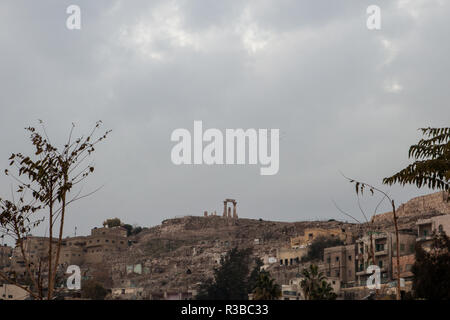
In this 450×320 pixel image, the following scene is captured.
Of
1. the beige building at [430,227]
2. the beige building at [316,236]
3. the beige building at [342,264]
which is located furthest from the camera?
the beige building at [316,236]

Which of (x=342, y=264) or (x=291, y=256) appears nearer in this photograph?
(x=342, y=264)

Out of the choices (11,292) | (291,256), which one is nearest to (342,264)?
(291,256)

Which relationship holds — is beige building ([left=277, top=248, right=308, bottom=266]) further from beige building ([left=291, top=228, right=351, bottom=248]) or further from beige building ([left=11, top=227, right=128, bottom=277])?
beige building ([left=11, top=227, right=128, bottom=277])

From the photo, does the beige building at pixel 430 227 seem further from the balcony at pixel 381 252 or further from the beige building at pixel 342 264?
the beige building at pixel 342 264

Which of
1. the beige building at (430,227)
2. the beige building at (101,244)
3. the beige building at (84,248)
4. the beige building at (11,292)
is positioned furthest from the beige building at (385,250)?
the beige building at (101,244)

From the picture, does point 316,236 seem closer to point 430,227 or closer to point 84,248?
point 430,227

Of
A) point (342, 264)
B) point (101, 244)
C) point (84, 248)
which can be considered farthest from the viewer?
point (101, 244)

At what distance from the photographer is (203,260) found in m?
172

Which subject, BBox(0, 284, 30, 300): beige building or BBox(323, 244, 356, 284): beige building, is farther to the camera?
BBox(323, 244, 356, 284): beige building

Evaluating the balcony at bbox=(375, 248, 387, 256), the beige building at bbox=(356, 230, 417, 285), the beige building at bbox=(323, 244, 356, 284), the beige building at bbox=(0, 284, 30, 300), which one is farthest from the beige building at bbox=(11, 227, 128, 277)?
the balcony at bbox=(375, 248, 387, 256)
